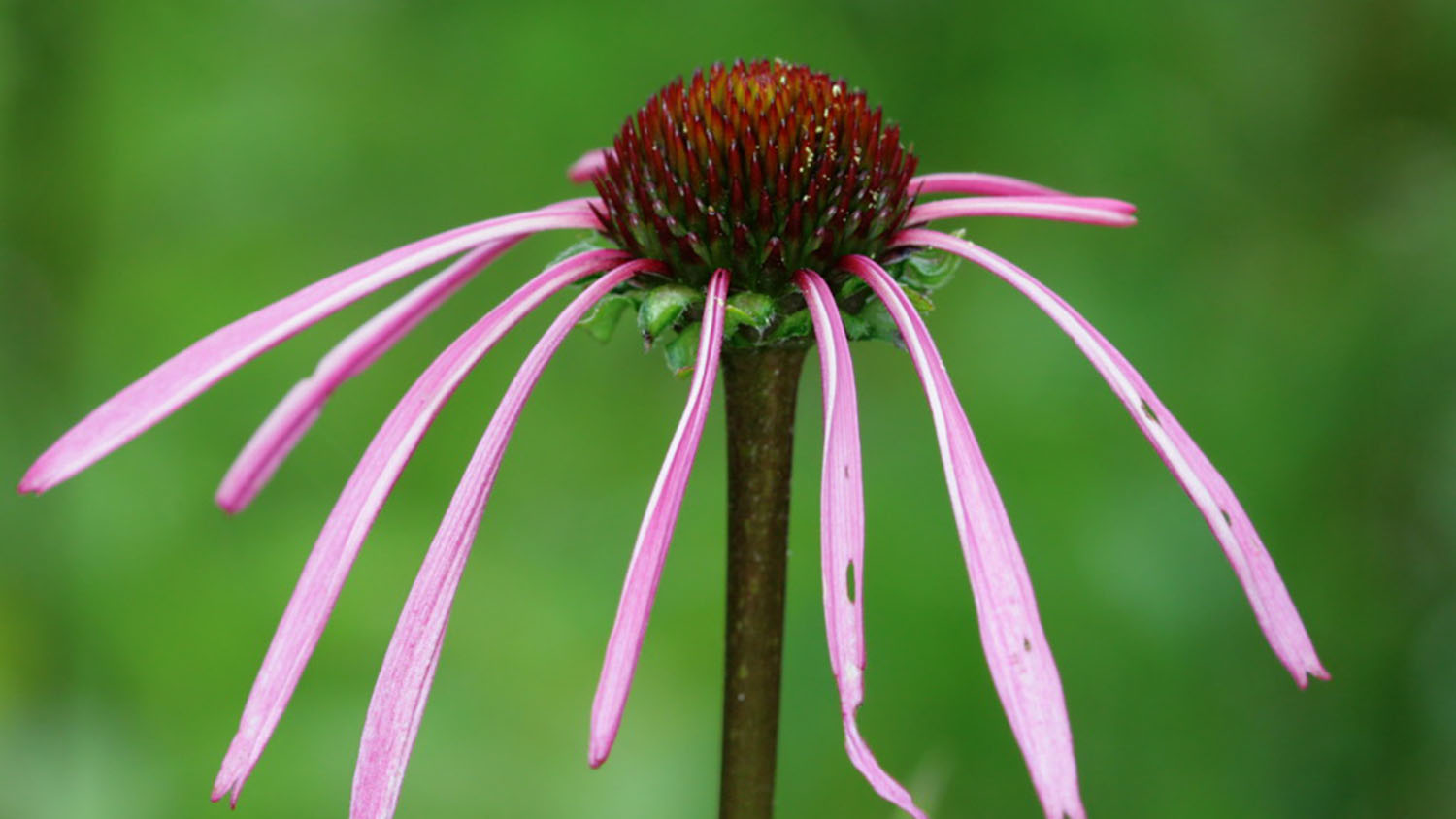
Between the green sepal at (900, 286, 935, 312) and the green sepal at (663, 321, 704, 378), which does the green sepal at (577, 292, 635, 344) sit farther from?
the green sepal at (900, 286, 935, 312)

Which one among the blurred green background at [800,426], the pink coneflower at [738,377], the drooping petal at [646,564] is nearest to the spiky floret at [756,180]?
the pink coneflower at [738,377]

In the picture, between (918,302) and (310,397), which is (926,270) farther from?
(310,397)

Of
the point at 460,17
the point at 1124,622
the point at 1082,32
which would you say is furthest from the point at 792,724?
the point at 460,17

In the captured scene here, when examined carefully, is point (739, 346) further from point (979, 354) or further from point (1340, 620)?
point (979, 354)

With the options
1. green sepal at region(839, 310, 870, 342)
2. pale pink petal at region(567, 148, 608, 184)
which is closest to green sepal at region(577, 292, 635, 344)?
green sepal at region(839, 310, 870, 342)

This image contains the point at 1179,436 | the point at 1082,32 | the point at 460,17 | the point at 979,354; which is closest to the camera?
the point at 1179,436

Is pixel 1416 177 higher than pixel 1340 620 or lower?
higher

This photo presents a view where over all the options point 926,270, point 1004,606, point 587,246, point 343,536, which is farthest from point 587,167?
point 1004,606

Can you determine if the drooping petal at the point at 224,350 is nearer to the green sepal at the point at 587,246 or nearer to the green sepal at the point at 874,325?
the green sepal at the point at 587,246
